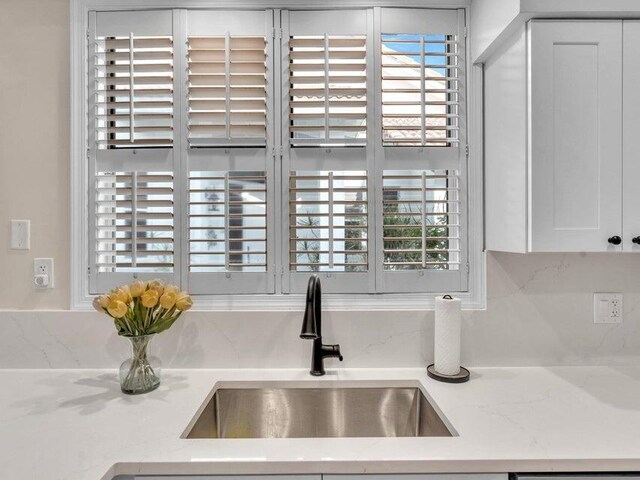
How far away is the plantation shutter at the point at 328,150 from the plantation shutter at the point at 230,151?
88 millimetres

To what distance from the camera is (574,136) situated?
4.28ft

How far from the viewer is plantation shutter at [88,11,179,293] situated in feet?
5.34

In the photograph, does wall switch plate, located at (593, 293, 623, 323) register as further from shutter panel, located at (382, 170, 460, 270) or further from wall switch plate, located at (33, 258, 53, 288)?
wall switch plate, located at (33, 258, 53, 288)

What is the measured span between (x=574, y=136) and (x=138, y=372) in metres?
1.62

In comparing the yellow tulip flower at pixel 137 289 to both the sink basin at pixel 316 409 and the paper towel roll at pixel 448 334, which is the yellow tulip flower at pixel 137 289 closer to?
the sink basin at pixel 316 409

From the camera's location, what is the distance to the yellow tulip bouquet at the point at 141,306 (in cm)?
132

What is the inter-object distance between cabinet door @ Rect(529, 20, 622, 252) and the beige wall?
1.75 metres

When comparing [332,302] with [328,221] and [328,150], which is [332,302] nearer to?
[328,221]

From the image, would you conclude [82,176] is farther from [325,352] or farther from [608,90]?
[608,90]

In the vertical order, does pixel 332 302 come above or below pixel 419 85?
below

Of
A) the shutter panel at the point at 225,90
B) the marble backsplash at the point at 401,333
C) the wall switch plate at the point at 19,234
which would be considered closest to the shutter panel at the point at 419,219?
the marble backsplash at the point at 401,333

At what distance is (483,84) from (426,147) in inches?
13.2

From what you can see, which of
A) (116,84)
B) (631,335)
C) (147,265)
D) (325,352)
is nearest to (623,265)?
(631,335)

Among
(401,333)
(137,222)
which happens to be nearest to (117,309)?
(137,222)
